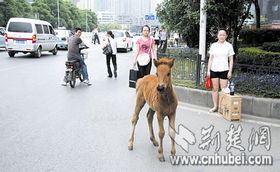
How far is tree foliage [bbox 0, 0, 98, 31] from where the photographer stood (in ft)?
145

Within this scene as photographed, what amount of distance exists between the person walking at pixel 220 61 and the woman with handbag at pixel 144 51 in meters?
1.30

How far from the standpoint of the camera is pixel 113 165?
15.3ft

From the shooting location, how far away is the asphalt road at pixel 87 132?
470 centimetres

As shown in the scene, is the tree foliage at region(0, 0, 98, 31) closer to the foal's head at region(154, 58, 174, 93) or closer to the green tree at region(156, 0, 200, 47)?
the green tree at region(156, 0, 200, 47)

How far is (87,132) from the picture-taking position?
6.15 m

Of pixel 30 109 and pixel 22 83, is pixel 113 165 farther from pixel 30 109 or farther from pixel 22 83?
pixel 22 83

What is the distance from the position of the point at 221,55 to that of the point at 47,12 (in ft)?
211

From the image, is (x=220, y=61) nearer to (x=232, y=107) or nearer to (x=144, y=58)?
(x=232, y=107)

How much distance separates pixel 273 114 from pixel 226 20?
608cm

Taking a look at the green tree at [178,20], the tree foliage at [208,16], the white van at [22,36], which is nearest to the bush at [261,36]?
the tree foliage at [208,16]

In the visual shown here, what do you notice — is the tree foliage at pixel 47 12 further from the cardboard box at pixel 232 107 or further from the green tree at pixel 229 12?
the cardboard box at pixel 232 107

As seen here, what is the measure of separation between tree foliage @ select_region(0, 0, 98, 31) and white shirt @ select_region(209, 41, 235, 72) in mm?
40749

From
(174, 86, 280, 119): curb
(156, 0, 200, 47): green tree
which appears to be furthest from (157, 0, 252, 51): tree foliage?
(174, 86, 280, 119): curb

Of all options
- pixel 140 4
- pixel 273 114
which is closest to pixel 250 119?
pixel 273 114
